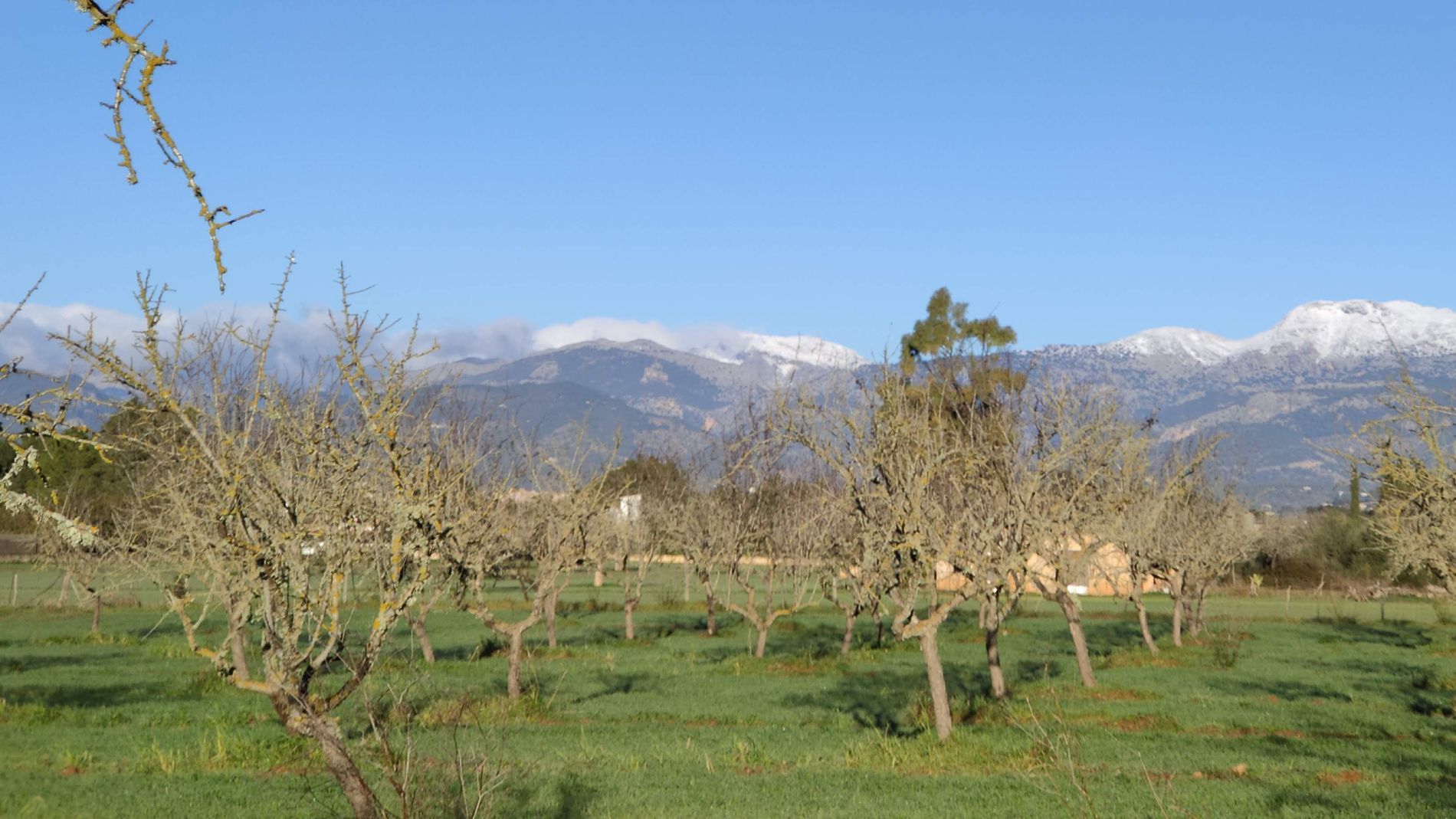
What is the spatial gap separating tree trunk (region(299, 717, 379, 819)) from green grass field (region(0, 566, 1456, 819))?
0.76 m

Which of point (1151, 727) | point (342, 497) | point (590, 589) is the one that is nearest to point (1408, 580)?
point (590, 589)

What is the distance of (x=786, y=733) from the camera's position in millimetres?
21594

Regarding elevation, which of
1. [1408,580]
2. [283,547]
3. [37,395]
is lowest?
[1408,580]

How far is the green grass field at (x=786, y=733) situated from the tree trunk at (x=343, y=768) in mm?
759

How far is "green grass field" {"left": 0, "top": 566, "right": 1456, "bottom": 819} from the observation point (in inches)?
601

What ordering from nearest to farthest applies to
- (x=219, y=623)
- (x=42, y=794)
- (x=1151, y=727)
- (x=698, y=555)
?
(x=42, y=794) → (x=1151, y=727) → (x=698, y=555) → (x=219, y=623)

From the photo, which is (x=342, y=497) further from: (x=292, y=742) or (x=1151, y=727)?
(x=1151, y=727)

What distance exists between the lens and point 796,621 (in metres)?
52.2

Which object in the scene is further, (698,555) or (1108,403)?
(698,555)

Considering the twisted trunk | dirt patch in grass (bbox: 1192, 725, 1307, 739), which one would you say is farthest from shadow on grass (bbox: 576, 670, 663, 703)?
the twisted trunk

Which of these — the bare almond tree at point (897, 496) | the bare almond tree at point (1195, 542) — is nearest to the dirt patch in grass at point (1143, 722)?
the bare almond tree at point (897, 496)

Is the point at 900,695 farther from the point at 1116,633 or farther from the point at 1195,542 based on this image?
the point at 1116,633

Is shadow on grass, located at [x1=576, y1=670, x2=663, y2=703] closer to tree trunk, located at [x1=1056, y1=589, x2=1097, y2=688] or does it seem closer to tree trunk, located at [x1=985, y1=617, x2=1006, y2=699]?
tree trunk, located at [x1=985, y1=617, x2=1006, y2=699]

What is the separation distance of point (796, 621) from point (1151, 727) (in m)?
30.2
